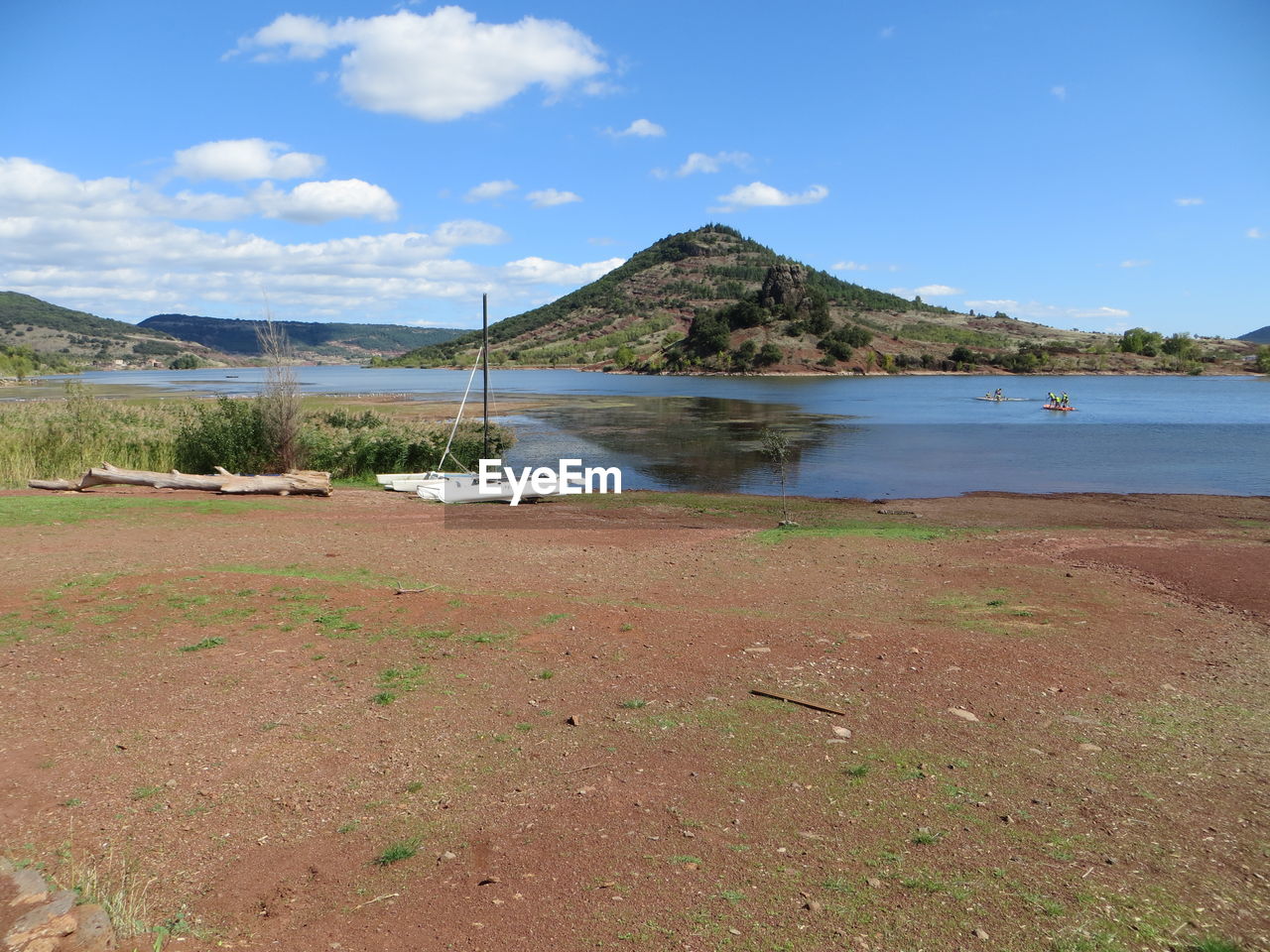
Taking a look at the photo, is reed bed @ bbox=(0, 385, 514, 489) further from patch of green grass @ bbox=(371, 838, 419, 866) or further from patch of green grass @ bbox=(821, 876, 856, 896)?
patch of green grass @ bbox=(821, 876, 856, 896)

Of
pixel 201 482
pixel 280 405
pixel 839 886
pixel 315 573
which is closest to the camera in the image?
pixel 839 886

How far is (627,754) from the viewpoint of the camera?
611 centimetres

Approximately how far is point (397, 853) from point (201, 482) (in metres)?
17.4

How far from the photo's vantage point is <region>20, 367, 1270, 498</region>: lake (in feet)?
99.9

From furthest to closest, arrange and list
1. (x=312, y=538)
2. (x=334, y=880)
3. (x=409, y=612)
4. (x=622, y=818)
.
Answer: (x=312, y=538) < (x=409, y=612) < (x=622, y=818) < (x=334, y=880)

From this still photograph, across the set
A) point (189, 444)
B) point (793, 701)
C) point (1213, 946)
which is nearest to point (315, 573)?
point (793, 701)

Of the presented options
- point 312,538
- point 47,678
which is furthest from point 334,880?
point 312,538

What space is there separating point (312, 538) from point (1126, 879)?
12845mm

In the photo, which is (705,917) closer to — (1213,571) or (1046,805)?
(1046,805)

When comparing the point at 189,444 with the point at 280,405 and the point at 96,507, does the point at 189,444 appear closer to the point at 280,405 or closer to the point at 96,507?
the point at 280,405

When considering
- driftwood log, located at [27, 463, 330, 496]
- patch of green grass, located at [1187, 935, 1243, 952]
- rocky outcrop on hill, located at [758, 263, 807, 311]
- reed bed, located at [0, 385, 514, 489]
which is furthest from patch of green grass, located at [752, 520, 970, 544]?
rocky outcrop on hill, located at [758, 263, 807, 311]

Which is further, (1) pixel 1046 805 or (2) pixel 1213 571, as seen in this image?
(2) pixel 1213 571

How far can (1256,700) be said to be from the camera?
741 cm

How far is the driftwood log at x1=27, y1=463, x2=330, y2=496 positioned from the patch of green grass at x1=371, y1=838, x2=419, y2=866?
16702 millimetres
